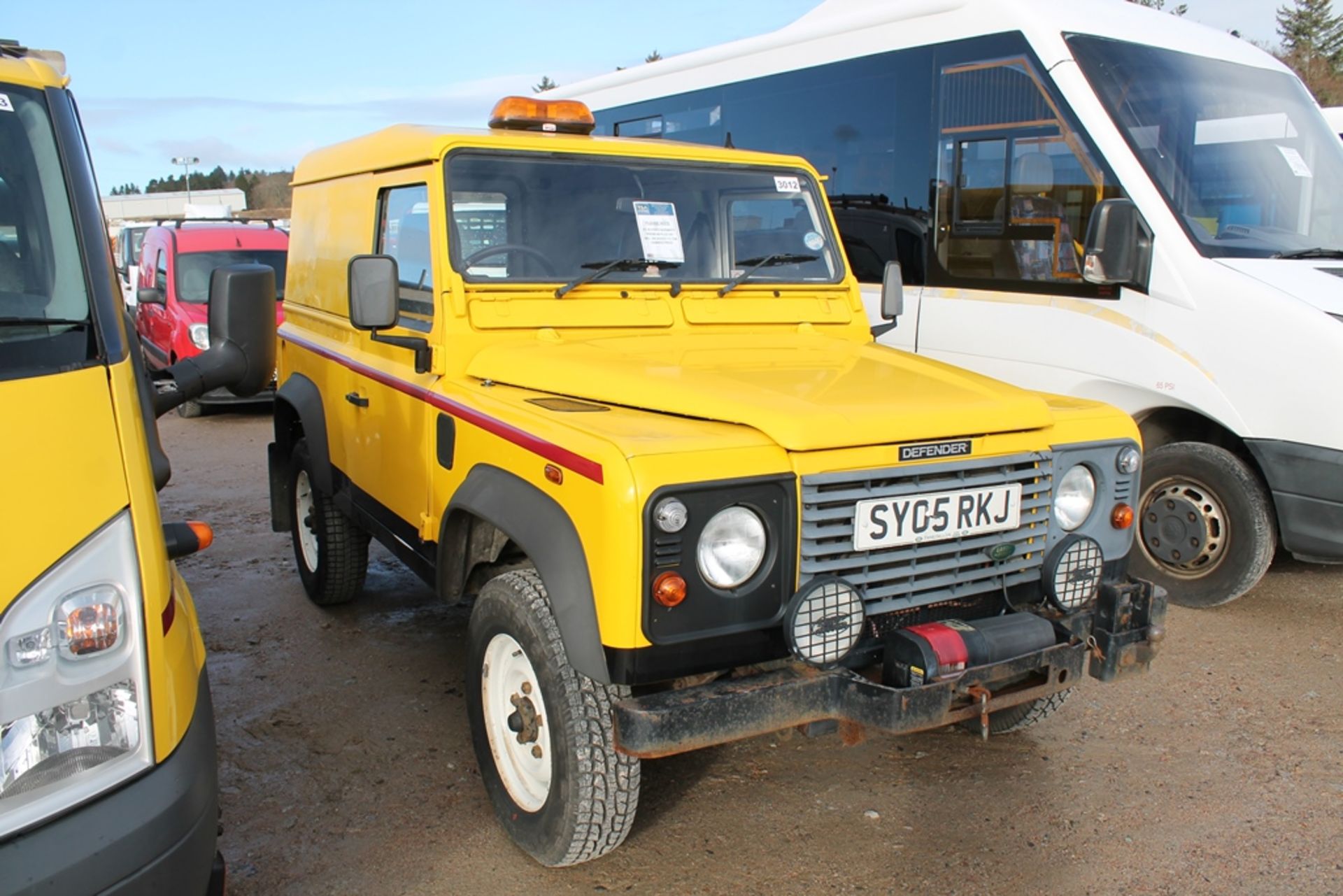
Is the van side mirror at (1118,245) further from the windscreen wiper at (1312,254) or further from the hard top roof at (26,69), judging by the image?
the hard top roof at (26,69)

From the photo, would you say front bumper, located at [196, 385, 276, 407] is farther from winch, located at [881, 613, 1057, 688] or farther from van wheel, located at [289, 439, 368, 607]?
winch, located at [881, 613, 1057, 688]

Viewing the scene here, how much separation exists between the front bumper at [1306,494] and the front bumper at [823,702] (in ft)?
7.94

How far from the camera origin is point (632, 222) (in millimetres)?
4059

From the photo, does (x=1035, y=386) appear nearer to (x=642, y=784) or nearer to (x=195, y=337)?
(x=642, y=784)

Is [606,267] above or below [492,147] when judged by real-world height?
below

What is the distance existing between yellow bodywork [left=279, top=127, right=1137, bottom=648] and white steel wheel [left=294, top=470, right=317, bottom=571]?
1.99 ft

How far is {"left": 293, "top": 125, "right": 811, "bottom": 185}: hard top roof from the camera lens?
3855 millimetres

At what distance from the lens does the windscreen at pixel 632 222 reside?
3.82m

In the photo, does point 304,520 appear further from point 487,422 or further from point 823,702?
point 823,702

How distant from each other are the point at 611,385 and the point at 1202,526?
11.2 feet

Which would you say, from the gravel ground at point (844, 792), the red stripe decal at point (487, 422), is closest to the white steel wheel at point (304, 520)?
the gravel ground at point (844, 792)

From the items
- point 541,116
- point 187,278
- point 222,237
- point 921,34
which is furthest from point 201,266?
point 541,116

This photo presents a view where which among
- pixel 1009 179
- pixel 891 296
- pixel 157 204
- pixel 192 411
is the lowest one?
pixel 192 411

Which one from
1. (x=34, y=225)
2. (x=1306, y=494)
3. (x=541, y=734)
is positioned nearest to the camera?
(x=34, y=225)
